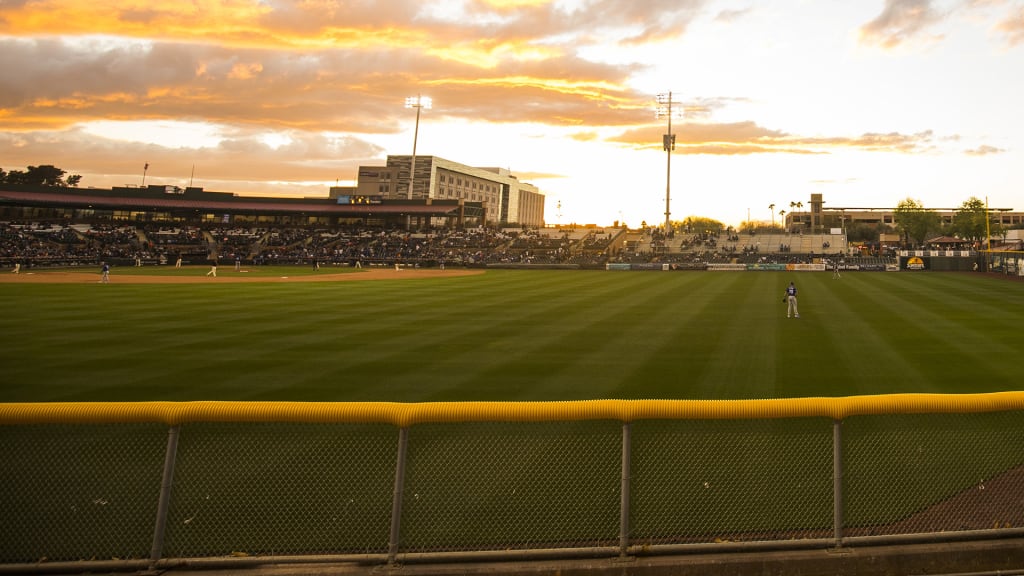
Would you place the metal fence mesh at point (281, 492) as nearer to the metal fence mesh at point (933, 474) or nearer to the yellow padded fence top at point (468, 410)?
the yellow padded fence top at point (468, 410)

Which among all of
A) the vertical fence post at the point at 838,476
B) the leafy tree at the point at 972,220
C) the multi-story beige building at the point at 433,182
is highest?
the multi-story beige building at the point at 433,182

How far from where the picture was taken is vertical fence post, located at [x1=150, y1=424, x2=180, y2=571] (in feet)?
15.4

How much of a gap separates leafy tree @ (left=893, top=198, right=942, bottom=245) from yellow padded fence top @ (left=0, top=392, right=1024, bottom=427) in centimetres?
13596

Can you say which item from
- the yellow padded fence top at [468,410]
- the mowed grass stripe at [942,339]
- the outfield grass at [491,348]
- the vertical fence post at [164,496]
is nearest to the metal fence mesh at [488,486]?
the yellow padded fence top at [468,410]

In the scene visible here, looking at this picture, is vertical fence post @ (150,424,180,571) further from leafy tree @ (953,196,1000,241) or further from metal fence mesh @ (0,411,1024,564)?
leafy tree @ (953,196,1000,241)

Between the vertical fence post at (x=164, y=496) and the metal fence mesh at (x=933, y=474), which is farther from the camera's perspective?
the metal fence mesh at (x=933, y=474)

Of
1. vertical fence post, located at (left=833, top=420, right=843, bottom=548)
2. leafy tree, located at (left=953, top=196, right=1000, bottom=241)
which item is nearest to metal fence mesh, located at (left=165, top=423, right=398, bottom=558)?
vertical fence post, located at (left=833, top=420, right=843, bottom=548)

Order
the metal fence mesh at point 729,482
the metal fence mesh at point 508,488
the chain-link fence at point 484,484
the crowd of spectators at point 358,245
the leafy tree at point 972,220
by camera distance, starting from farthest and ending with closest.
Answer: the leafy tree at point 972,220 → the crowd of spectators at point 358,245 → the metal fence mesh at point 729,482 → the metal fence mesh at point 508,488 → the chain-link fence at point 484,484

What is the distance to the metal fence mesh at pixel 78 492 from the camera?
5285 mm

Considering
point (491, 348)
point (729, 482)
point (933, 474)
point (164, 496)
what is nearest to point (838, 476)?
point (729, 482)

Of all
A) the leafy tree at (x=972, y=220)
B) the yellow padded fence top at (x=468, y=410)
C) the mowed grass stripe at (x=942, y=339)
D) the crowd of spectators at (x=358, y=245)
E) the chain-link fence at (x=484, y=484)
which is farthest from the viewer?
the leafy tree at (x=972, y=220)

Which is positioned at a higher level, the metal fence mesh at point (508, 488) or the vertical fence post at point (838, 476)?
the vertical fence post at point (838, 476)

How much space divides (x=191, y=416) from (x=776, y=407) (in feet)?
15.7

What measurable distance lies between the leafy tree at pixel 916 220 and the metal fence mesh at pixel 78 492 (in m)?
139
